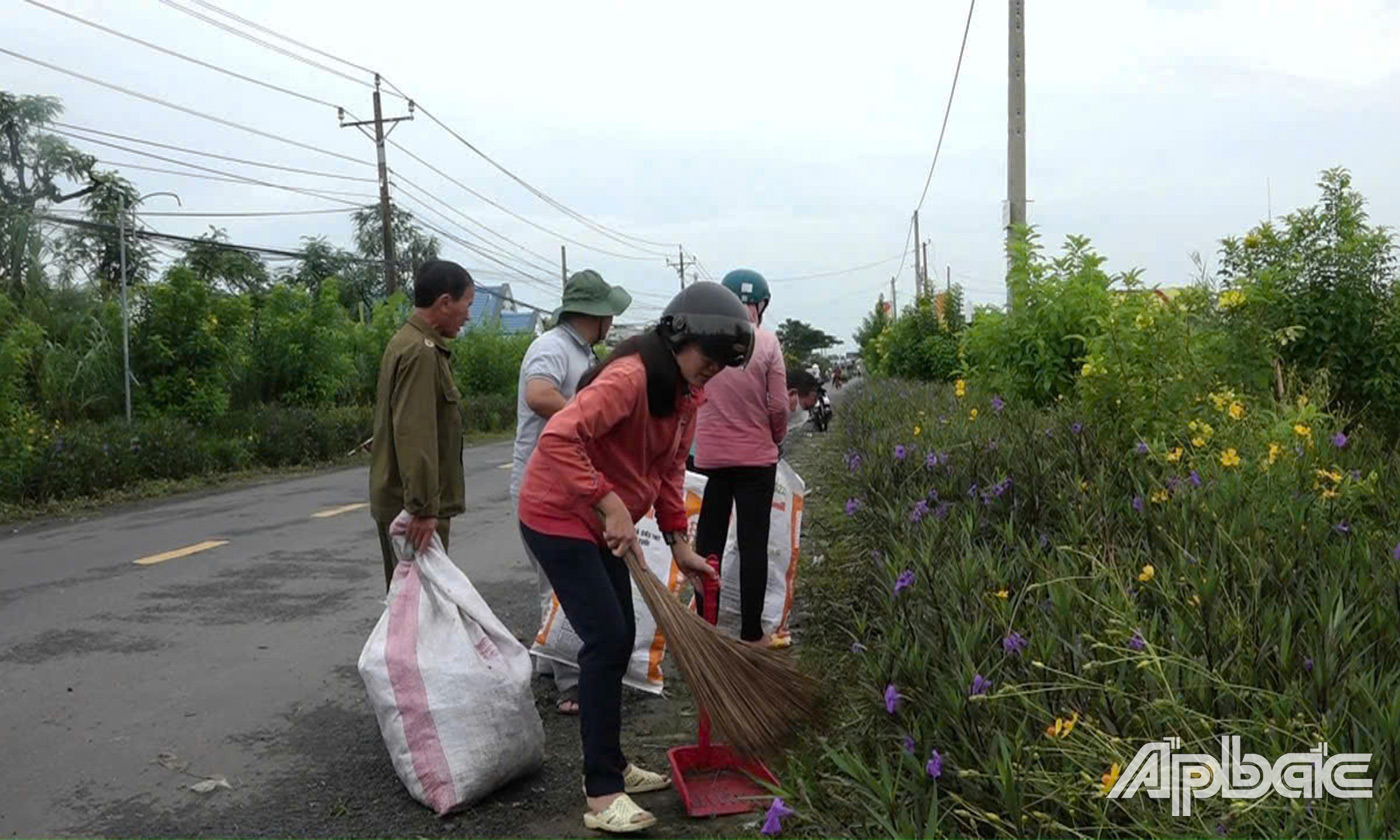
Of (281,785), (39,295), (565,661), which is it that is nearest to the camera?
(281,785)

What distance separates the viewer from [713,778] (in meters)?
3.68

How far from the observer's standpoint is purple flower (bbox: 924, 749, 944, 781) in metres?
2.52

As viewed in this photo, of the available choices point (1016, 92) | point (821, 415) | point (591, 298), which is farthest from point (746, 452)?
point (821, 415)

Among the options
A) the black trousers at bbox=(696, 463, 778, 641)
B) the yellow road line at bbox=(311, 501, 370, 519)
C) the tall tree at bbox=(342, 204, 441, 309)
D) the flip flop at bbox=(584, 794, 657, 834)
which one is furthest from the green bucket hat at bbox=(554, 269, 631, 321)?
the tall tree at bbox=(342, 204, 441, 309)

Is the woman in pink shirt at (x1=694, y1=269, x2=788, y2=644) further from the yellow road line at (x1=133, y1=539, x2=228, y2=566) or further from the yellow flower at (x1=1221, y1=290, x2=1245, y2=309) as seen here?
the yellow road line at (x1=133, y1=539, x2=228, y2=566)

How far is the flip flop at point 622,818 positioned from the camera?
130 inches

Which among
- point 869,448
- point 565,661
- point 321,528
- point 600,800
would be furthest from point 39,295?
point 600,800

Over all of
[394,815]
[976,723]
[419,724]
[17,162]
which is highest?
[17,162]

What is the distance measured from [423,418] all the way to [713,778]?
1.62 m

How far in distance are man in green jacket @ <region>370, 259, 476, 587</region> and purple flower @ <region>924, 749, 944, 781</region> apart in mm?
2015

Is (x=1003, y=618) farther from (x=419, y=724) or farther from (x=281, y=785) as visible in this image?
(x=281, y=785)

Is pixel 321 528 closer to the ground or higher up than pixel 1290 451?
closer to the ground

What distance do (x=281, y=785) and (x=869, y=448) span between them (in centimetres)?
547

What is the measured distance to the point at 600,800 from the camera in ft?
11.1
